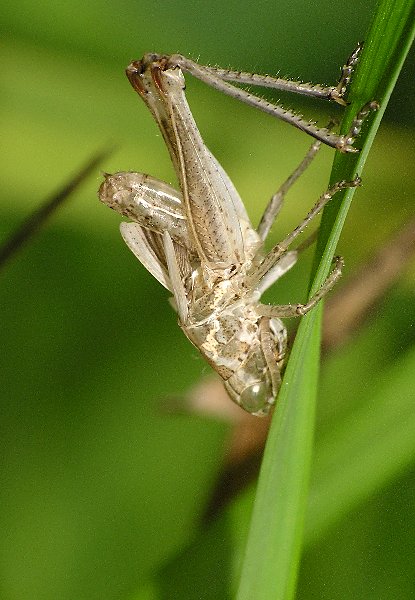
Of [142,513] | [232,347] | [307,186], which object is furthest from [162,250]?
[142,513]

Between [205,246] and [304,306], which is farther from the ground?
[205,246]

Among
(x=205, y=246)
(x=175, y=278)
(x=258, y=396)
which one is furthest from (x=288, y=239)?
(x=258, y=396)

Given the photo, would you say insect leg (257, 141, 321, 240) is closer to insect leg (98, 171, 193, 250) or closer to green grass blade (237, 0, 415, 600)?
insect leg (98, 171, 193, 250)

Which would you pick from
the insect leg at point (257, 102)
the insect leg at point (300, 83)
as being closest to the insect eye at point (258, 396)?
the insect leg at point (257, 102)

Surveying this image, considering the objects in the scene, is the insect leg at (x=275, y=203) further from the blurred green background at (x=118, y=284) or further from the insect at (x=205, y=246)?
the blurred green background at (x=118, y=284)

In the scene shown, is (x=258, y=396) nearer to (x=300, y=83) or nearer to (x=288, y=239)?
(x=288, y=239)

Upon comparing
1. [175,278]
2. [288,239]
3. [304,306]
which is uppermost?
[175,278]
